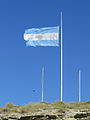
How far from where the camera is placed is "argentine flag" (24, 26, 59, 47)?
5056cm

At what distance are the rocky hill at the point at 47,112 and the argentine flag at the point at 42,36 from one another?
1803 centimetres

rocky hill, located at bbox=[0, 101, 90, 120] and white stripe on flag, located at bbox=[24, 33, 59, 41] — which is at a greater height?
white stripe on flag, located at bbox=[24, 33, 59, 41]

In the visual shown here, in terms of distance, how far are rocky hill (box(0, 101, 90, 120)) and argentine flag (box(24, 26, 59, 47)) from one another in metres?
18.0

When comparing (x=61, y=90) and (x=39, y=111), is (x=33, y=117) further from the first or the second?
(x=61, y=90)

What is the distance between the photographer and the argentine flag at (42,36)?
50.6 meters

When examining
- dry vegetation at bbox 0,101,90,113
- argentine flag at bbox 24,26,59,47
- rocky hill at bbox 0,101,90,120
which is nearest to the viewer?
rocky hill at bbox 0,101,90,120

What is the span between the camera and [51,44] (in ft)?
165

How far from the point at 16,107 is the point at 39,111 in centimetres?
385

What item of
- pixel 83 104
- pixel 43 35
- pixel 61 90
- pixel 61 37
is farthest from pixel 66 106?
pixel 43 35

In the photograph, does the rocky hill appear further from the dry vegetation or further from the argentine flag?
the argentine flag

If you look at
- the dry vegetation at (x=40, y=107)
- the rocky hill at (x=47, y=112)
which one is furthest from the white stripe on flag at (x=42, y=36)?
the rocky hill at (x=47, y=112)

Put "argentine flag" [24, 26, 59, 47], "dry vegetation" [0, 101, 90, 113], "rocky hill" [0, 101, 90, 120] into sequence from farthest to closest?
"argentine flag" [24, 26, 59, 47] < "dry vegetation" [0, 101, 90, 113] < "rocky hill" [0, 101, 90, 120]

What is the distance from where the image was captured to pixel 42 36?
2050 inches

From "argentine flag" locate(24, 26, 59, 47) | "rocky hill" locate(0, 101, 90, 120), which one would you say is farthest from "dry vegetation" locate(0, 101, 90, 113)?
"argentine flag" locate(24, 26, 59, 47)
